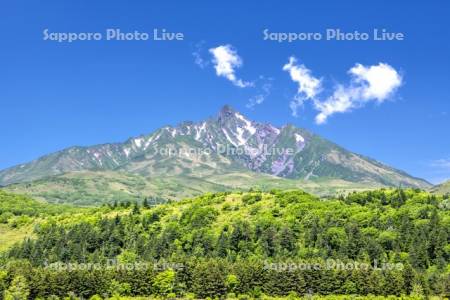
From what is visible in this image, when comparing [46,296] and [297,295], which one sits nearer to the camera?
[46,296]

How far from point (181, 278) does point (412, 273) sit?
76.6m

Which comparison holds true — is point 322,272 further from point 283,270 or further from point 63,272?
point 63,272

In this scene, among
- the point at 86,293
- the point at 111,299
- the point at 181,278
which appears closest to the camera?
the point at 111,299

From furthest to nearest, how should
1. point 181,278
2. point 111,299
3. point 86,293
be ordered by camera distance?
point 181,278 < point 86,293 < point 111,299

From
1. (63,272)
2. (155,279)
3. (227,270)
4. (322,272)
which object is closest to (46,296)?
(63,272)

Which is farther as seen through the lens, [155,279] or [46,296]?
[155,279]

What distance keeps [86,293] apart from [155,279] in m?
22.4

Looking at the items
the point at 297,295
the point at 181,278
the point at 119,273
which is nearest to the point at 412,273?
the point at 297,295

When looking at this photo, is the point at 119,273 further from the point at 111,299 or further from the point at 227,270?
the point at 227,270

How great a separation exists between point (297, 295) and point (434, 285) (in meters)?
44.0

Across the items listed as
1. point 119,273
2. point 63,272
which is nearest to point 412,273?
point 119,273

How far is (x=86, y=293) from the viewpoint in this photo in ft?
580

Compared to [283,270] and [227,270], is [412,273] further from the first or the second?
[227,270]

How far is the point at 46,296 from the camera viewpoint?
17138 cm
